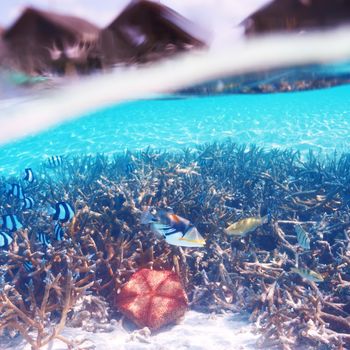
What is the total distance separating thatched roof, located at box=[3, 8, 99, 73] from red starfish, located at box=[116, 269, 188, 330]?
10.5 ft

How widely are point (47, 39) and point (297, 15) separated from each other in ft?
8.02

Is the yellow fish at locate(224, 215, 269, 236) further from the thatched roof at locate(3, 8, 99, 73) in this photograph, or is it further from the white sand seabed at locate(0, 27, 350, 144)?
the thatched roof at locate(3, 8, 99, 73)

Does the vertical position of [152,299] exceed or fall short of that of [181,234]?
it falls short

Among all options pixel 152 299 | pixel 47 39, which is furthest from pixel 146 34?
pixel 152 299

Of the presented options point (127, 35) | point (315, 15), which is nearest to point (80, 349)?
point (127, 35)

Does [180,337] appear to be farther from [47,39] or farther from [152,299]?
[47,39]

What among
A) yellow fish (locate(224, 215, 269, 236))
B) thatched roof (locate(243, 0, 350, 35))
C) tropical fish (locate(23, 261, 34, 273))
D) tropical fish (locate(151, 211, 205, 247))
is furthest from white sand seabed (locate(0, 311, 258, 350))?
thatched roof (locate(243, 0, 350, 35))

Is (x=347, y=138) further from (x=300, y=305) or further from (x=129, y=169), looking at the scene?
(x=300, y=305)

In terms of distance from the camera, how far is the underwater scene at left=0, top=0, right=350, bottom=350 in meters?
3.55

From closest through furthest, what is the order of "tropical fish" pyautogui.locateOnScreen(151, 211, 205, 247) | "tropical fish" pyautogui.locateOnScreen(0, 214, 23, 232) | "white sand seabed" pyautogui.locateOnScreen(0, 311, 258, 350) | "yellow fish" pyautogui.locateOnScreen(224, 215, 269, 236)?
"tropical fish" pyautogui.locateOnScreen(151, 211, 205, 247)
"white sand seabed" pyautogui.locateOnScreen(0, 311, 258, 350)
"tropical fish" pyautogui.locateOnScreen(0, 214, 23, 232)
"yellow fish" pyautogui.locateOnScreen(224, 215, 269, 236)

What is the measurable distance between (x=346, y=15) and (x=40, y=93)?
14.1ft

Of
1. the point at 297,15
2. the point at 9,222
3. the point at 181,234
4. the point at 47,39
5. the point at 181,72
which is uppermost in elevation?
the point at 47,39

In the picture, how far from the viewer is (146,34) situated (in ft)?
10.8

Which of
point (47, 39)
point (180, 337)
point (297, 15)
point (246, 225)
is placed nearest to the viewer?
point (47, 39)
